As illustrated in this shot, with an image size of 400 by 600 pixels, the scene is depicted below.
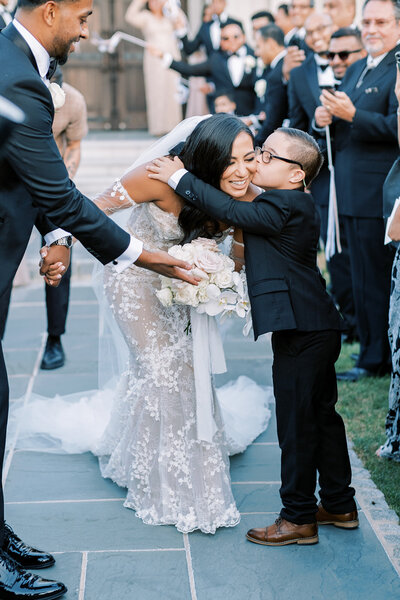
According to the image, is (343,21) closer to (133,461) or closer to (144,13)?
(133,461)

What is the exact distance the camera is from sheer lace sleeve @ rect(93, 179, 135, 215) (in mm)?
3664

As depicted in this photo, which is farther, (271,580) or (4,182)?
(271,580)

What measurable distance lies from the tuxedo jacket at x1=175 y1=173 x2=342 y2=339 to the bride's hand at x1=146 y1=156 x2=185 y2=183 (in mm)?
107

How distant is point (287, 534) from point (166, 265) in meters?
1.20

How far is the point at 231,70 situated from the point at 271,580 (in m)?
7.19

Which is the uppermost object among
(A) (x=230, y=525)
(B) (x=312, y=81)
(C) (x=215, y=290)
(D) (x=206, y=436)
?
(B) (x=312, y=81)

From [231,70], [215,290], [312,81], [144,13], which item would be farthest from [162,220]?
[144,13]

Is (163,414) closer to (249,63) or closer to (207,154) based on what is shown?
(207,154)

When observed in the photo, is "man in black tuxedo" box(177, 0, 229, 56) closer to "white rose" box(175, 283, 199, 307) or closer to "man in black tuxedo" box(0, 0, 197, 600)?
"white rose" box(175, 283, 199, 307)

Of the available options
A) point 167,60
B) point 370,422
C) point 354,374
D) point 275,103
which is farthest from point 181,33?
point 370,422

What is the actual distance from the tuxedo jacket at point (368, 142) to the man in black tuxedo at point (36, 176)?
254 centimetres

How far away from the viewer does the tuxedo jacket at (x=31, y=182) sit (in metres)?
2.73

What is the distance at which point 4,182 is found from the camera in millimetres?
2914

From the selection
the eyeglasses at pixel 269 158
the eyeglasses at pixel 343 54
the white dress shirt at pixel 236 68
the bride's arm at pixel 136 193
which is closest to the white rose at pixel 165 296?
the bride's arm at pixel 136 193
